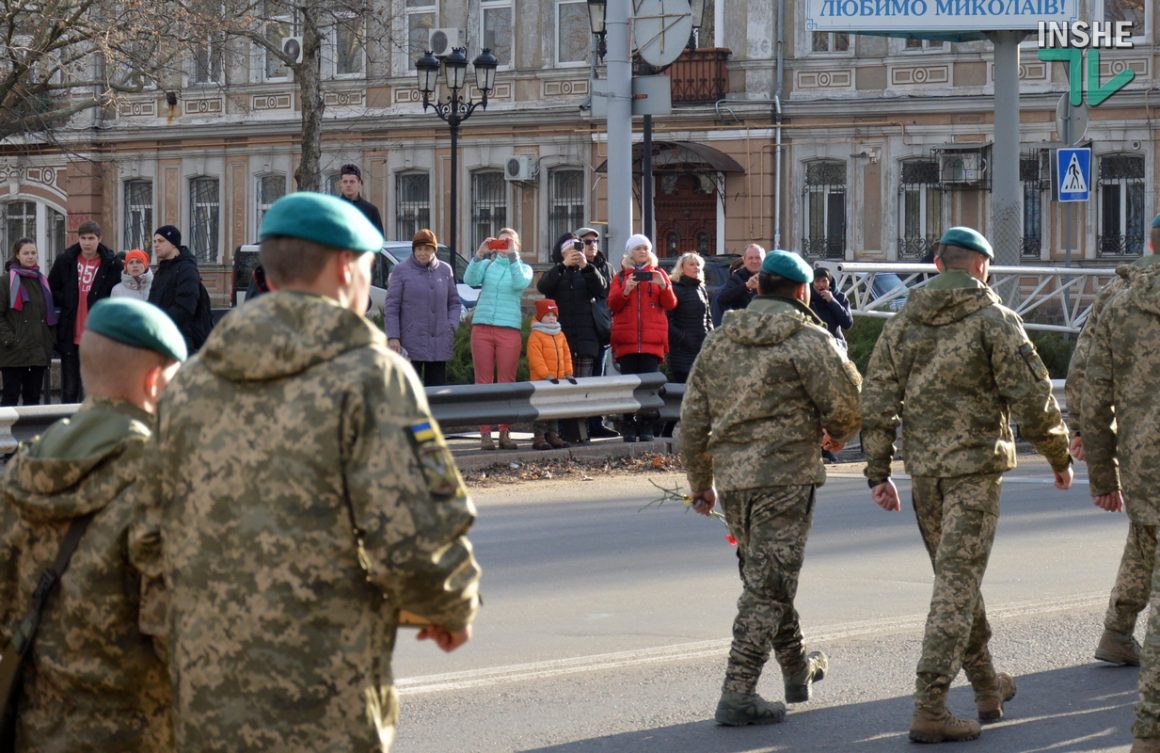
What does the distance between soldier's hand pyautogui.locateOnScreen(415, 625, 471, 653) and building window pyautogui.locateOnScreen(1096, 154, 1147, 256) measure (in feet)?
112

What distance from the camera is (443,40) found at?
4066cm

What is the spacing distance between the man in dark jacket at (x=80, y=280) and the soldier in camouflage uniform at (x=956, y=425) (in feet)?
36.8

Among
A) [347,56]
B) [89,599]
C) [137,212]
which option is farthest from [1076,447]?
[137,212]

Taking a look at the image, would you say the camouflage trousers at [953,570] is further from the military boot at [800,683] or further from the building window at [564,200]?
the building window at [564,200]

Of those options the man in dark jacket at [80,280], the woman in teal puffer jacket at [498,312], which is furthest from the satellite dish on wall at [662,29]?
the man in dark jacket at [80,280]

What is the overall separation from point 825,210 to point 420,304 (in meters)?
23.6

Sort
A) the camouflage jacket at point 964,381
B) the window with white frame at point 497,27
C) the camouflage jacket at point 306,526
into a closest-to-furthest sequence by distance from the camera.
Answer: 1. the camouflage jacket at point 306,526
2. the camouflage jacket at point 964,381
3. the window with white frame at point 497,27

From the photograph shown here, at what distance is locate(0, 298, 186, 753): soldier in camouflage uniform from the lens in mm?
4191

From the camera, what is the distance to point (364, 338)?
12.7ft

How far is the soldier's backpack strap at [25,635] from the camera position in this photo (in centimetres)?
420

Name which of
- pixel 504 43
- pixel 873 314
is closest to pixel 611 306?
pixel 873 314

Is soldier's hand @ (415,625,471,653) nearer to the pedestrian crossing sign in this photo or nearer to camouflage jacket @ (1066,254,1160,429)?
camouflage jacket @ (1066,254,1160,429)

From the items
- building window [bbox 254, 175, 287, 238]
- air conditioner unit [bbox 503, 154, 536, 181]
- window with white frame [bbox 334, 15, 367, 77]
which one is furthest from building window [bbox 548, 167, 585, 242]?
building window [bbox 254, 175, 287, 238]

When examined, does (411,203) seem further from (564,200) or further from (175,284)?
(175,284)
